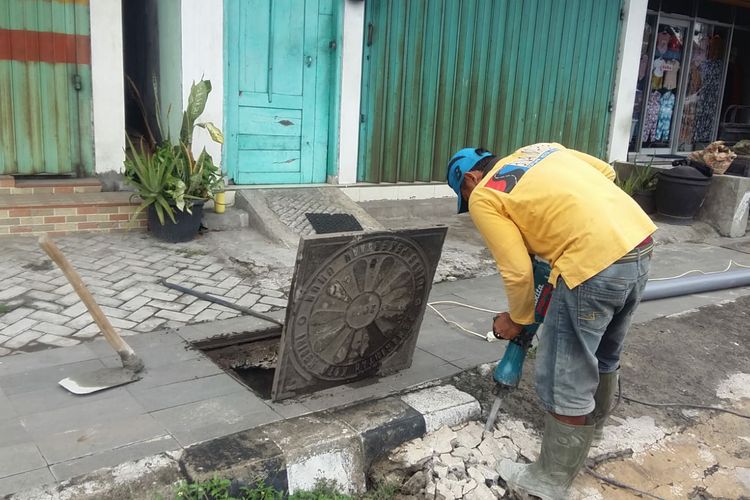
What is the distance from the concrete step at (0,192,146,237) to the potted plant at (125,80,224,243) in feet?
0.74

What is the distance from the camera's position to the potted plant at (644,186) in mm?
8945

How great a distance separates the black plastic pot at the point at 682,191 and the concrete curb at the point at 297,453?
20.4ft

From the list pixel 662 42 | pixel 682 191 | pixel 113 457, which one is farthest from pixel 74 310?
pixel 662 42

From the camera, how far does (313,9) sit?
23.4ft

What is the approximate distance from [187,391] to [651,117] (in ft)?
35.4

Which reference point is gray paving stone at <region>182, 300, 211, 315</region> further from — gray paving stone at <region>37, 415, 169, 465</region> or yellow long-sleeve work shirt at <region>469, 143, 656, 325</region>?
yellow long-sleeve work shirt at <region>469, 143, 656, 325</region>

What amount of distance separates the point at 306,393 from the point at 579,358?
1.42m

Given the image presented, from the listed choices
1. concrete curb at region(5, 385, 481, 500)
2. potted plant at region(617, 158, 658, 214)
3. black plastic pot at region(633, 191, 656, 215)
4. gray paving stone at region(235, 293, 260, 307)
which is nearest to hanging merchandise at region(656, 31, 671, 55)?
potted plant at region(617, 158, 658, 214)

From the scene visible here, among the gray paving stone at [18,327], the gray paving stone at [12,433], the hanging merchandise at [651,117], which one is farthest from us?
the hanging merchandise at [651,117]

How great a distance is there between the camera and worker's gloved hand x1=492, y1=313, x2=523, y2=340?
119 inches

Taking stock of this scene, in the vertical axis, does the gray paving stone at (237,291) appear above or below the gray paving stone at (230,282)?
below

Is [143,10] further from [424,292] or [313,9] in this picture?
[424,292]

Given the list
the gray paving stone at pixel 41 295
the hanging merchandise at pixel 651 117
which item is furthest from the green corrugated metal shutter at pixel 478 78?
the gray paving stone at pixel 41 295

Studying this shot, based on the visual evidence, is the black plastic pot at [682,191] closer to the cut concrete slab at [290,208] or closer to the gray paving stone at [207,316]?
the cut concrete slab at [290,208]
